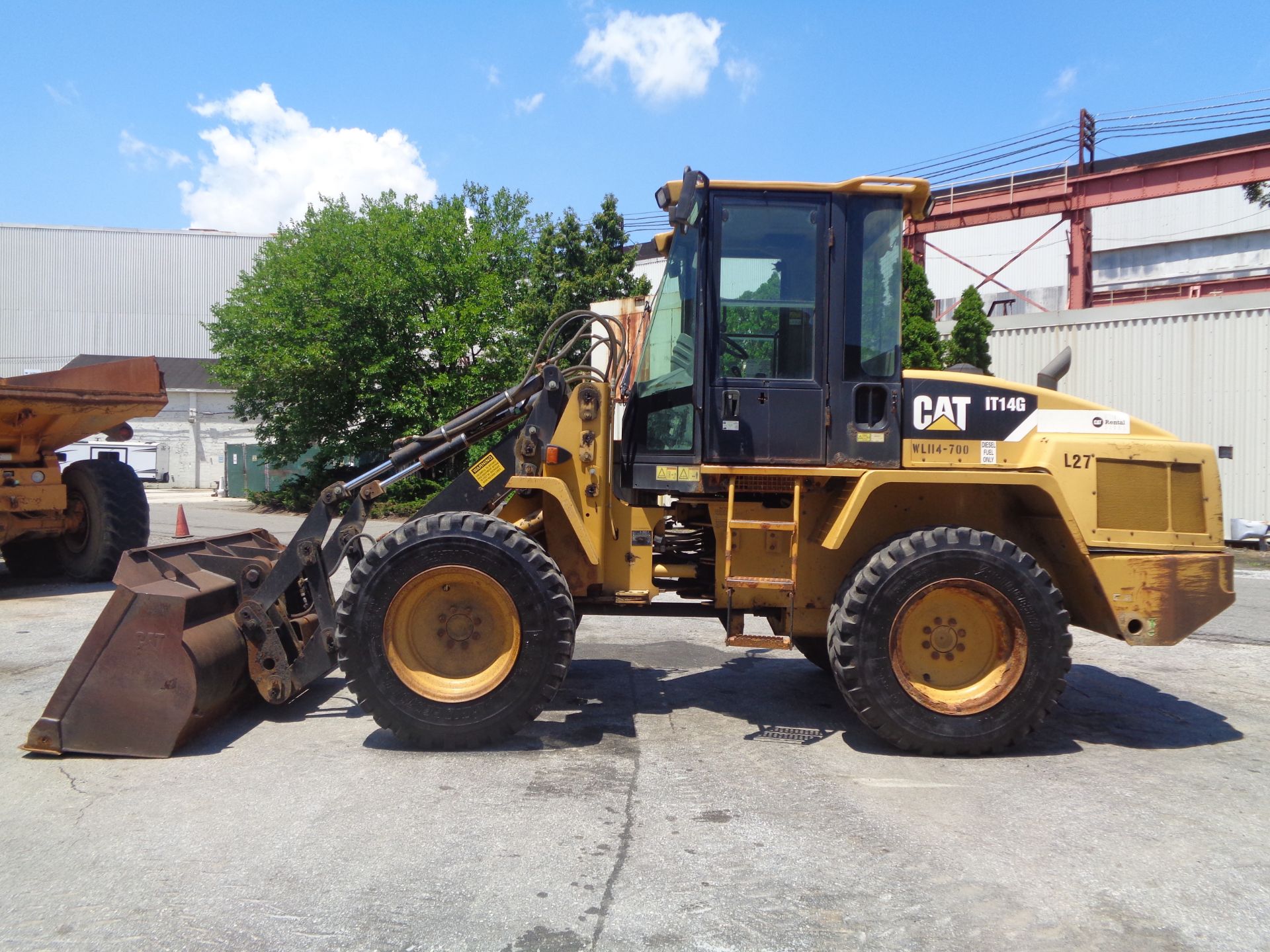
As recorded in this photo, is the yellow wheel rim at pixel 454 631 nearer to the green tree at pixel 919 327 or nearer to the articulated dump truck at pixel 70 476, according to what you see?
the articulated dump truck at pixel 70 476

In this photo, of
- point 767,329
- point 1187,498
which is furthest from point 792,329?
point 1187,498

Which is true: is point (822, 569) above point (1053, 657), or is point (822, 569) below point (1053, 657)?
above

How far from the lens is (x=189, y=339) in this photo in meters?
48.1

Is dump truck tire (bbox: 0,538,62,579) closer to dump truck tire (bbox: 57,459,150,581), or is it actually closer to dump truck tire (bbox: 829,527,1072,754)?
dump truck tire (bbox: 57,459,150,581)

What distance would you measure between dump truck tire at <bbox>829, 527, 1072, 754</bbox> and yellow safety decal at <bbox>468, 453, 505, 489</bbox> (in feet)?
6.70

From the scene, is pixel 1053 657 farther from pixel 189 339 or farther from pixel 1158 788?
pixel 189 339

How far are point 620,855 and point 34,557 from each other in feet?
31.6

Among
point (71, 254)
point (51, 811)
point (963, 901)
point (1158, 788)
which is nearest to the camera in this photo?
point (963, 901)

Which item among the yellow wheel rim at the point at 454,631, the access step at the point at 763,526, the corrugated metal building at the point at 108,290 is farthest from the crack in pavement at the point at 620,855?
the corrugated metal building at the point at 108,290

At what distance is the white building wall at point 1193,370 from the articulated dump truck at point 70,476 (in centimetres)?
1423

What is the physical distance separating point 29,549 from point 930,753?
395 inches

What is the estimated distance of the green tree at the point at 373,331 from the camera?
2050 cm

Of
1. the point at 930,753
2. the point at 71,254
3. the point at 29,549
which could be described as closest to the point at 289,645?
the point at 930,753

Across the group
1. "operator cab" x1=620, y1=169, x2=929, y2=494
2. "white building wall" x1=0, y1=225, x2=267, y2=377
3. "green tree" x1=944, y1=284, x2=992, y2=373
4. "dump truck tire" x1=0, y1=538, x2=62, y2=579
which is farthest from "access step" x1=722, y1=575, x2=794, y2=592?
"white building wall" x1=0, y1=225, x2=267, y2=377
